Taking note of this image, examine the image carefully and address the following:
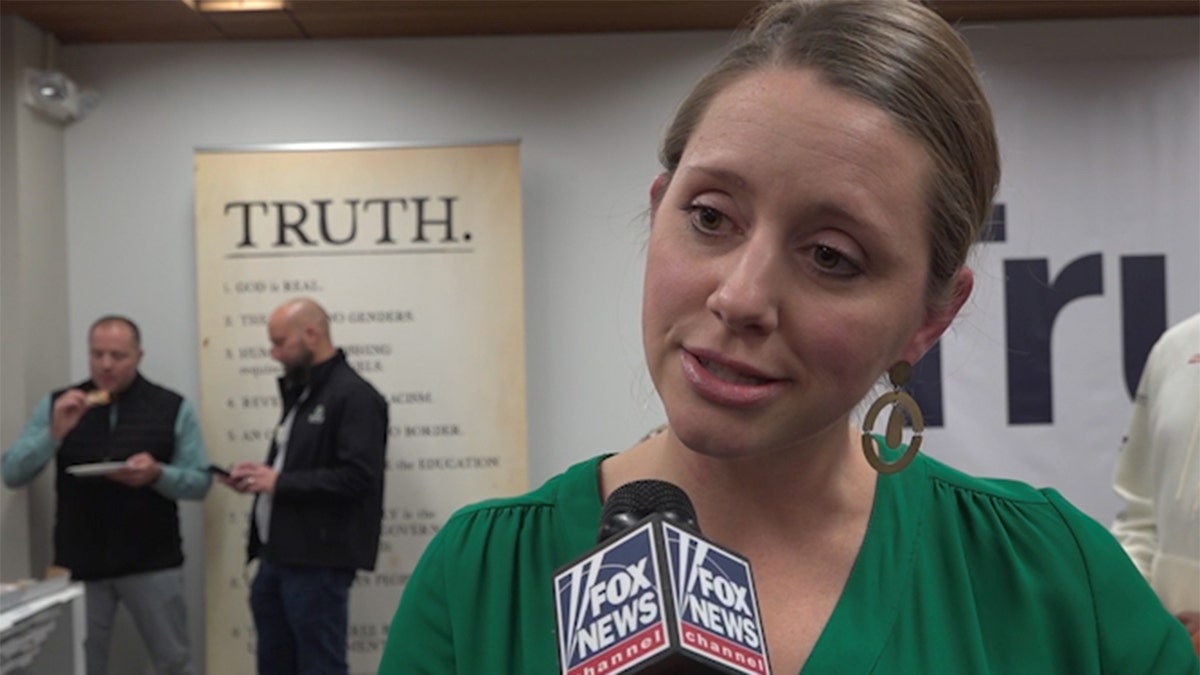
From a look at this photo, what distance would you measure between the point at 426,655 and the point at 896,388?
442 millimetres

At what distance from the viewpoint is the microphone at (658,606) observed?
0.76 meters

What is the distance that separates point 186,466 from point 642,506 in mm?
4504

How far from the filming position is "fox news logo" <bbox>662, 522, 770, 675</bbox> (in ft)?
2.52

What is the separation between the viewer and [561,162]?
5605mm

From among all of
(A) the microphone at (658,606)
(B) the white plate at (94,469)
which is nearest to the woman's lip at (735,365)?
(A) the microphone at (658,606)

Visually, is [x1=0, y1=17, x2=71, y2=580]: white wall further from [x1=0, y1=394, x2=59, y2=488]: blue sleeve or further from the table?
the table

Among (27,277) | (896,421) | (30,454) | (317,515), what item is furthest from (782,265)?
(27,277)

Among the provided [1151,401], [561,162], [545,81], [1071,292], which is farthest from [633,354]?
[1151,401]

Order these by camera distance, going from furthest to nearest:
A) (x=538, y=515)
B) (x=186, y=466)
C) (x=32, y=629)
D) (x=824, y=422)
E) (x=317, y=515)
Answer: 1. (x=186, y=466)
2. (x=317, y=515)
3. (x=32, y=629)
4. (x=538, y=515)
5. (x=824, y=422)

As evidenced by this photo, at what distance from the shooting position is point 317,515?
468cm

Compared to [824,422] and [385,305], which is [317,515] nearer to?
[385,305]

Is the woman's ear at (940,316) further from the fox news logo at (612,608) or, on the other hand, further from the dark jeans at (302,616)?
the dark jeans at (302,616)

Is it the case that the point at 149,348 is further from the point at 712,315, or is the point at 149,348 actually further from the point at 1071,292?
the point at 712,315

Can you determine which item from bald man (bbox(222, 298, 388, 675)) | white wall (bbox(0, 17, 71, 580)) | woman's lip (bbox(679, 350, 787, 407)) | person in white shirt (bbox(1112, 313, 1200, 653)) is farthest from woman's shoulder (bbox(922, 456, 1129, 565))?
white wall (bbox(0, 17, 71, 580))
